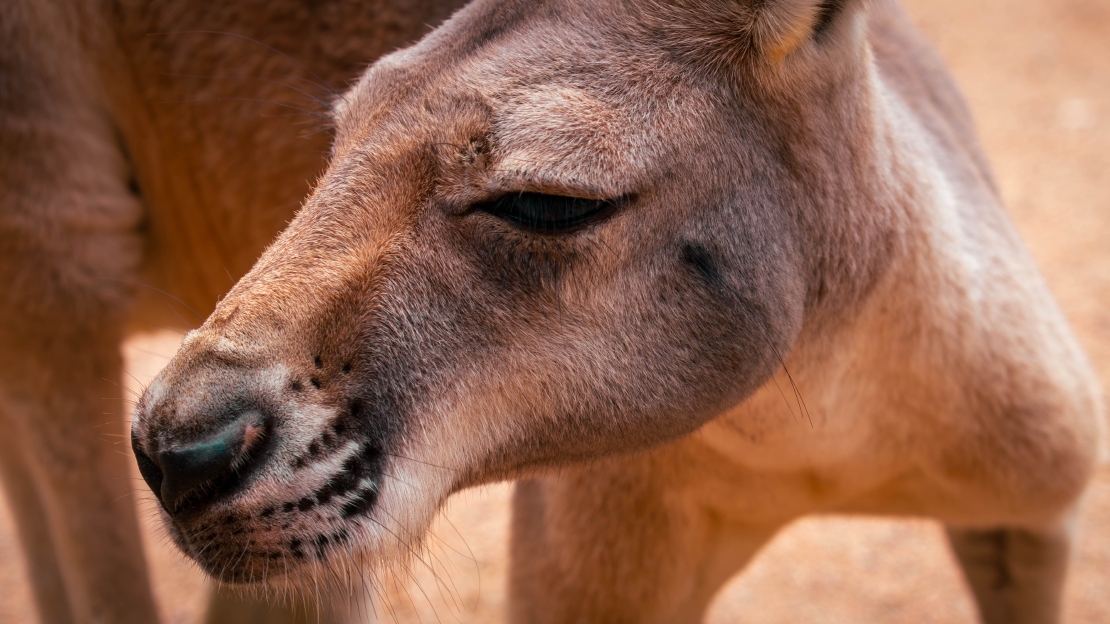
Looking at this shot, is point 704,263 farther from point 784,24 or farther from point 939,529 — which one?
point 939,529

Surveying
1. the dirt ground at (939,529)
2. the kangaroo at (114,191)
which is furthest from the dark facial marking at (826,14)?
the kangaroo at (114,191)

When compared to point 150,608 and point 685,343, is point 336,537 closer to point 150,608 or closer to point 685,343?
point 685,343

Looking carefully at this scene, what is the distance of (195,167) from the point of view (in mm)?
3748

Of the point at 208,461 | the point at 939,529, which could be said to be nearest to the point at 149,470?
the point at 208,461

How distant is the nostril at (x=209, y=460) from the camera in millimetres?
1776

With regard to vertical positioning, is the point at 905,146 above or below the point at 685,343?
above

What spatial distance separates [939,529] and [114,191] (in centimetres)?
440

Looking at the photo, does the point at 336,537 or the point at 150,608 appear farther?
the point at 150,608

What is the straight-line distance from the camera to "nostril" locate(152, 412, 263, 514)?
1.78 meters

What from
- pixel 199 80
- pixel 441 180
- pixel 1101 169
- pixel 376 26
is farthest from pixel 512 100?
pixel 1101 169

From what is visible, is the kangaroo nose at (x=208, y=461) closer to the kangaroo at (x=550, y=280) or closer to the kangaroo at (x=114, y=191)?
the kangaroo at (x=550, y=280)

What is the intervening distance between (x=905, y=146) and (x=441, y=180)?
4.40ft

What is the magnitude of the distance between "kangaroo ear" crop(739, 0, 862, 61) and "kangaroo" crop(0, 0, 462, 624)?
1570 millimetres

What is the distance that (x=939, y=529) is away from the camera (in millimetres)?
5312
